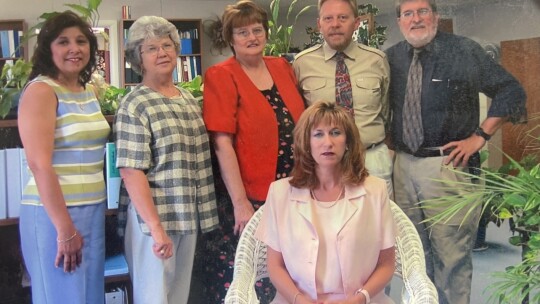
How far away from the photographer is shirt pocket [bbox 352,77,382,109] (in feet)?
6.60

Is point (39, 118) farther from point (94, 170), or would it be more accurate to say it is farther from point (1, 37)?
point (1, 37)

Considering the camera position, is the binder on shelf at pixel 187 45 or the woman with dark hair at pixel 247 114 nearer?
the woman with dark hair at pixel 247 114

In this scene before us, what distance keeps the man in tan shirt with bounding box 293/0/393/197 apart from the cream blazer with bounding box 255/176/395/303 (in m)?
0.36

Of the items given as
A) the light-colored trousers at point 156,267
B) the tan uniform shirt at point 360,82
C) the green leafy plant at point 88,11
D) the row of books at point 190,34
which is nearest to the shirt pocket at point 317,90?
the tan uniform shirt at point 360,82

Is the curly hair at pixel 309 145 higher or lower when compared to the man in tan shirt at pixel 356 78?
lower

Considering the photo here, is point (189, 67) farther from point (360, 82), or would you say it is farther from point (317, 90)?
point (360, 82)

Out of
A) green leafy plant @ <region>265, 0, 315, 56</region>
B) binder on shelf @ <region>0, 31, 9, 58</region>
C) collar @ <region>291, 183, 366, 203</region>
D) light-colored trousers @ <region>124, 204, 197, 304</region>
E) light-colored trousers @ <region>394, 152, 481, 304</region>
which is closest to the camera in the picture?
collar @ <region>291, 183, 366, 203</region>

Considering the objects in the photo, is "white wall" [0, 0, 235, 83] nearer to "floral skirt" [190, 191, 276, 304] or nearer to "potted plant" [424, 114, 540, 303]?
"floral skirt" [190, 191, 276, 304]

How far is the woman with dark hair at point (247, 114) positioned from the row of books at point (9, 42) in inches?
32.7

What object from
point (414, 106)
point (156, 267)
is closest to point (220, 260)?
point (156, 267)

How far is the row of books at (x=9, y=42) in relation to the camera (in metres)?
2.16

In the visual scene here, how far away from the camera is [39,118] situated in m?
1.60

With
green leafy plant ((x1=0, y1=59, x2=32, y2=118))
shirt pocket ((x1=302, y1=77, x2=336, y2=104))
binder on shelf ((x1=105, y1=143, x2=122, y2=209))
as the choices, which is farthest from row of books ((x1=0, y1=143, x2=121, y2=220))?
shirt pocket ((x1=302, y1=77, x2=336, y2=104))

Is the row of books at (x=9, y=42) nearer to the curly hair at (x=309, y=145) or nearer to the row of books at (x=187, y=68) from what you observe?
the row of books at (x=187, y=68)
